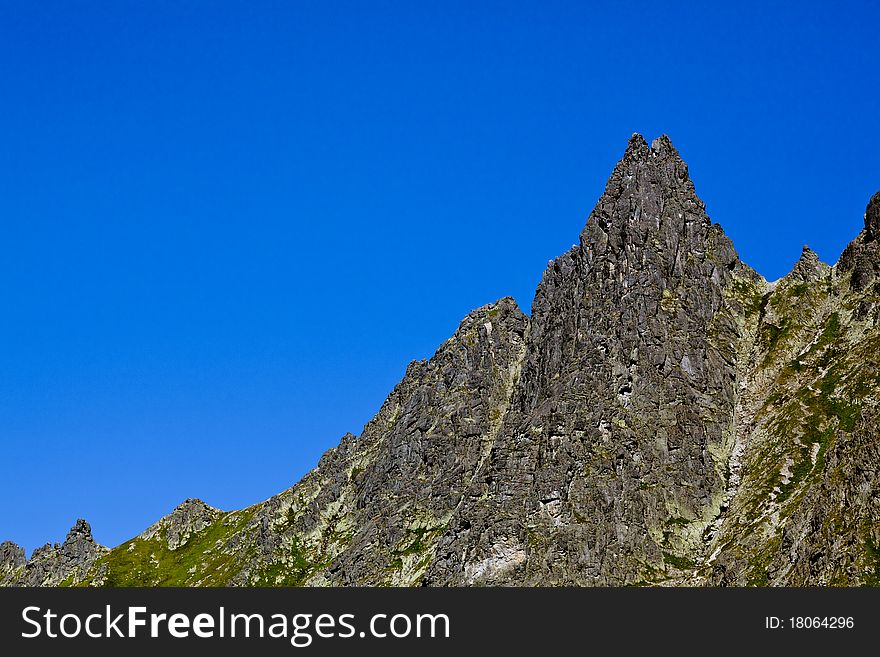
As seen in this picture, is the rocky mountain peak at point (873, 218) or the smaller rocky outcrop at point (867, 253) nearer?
the smaller rocky outcrop at point (867, 253)

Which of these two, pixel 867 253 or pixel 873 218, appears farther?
pixel 873 218

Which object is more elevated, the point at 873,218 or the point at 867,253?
the point at 873,218

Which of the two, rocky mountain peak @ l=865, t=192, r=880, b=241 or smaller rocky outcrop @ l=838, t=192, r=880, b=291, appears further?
rocky mountain peak @ l=865, t=192, r=880, b=241

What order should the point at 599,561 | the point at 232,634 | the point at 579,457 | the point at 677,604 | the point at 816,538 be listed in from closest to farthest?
the point at 232,634, the point at 677,604, the point at 816,538, the point at 599,561, the point at 579,457

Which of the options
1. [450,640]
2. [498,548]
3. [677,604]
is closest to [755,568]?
[498,548]

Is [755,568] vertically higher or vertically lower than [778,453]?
lower

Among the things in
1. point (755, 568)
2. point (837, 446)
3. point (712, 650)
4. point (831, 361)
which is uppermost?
point (831, 361)

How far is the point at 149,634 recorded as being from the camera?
6625 cm

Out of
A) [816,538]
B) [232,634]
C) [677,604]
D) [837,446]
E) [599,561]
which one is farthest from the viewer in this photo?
[599,561]

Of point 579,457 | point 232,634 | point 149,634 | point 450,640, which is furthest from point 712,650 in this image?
point 579,457

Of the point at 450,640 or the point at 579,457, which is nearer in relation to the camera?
the point at 450,640

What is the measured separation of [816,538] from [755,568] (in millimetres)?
17109

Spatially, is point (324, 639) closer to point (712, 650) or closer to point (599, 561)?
point (712, 650)

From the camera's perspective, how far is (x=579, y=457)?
593ft
